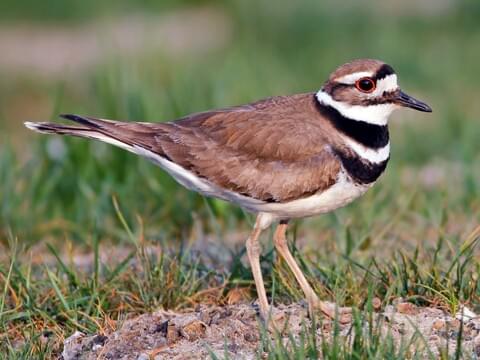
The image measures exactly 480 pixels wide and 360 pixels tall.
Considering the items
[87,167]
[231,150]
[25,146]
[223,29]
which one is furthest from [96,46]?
[231,150]

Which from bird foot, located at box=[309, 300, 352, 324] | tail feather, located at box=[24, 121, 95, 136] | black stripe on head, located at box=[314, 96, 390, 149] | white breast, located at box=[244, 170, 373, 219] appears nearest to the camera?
bird foot, located at box=[309, 300, 352, 324]

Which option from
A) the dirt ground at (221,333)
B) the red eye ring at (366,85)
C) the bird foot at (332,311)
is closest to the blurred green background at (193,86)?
the red eye ring at (366,85)

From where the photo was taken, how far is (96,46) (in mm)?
14305

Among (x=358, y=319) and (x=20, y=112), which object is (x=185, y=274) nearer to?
(x=358, y=319)

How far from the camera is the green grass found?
4832 mm

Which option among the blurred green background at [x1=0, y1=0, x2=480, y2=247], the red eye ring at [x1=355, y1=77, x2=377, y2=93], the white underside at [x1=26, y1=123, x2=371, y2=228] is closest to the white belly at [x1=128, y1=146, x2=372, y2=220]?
the white underside at [x1=26, y1=123, x2=371, y2=228]

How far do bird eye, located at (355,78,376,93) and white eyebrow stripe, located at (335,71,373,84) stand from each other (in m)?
0.02

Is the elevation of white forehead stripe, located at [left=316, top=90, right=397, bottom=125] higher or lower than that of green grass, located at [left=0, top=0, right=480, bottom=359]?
higher

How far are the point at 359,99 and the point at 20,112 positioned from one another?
8.02m

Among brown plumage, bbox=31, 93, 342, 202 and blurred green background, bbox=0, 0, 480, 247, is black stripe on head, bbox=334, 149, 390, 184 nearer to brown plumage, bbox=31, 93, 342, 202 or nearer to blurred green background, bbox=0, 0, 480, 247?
brown plumage, bbox=31, 93, 342, 202

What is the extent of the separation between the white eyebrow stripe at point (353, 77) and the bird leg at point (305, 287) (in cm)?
81

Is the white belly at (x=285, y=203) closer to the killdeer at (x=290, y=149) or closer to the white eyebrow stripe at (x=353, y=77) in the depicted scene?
the killdeer at (x=290, y=149)

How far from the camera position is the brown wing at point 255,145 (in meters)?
4.90

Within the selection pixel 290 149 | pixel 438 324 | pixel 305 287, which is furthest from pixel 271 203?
pixel 438 324
